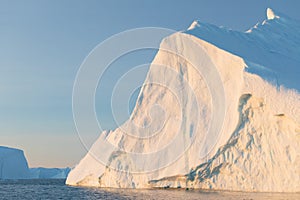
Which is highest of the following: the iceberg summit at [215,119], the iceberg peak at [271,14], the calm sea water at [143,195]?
the iceberg peak at [271,14]

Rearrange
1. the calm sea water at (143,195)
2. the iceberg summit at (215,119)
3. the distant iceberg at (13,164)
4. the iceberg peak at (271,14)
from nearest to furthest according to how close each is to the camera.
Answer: the calm sea water at (143,195) → the iceberg summit at (215,119) → the iceberg peak at (271,14) → the distant iceberg at (13,164)

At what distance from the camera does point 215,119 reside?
2844 centimetres

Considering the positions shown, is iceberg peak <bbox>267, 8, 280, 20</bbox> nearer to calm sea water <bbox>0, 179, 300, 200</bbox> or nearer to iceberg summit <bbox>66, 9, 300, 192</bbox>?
iceberg summit <bbox>66, 9, 300, 192</bbox>

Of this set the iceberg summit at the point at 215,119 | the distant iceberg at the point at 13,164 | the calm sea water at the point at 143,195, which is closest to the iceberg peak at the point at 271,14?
the iceberg summit at the point at 215,119

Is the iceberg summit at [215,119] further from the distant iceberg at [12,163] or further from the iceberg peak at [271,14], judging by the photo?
the distant iceberg at [12,163]

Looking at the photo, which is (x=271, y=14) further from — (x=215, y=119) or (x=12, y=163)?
(x=12, y=163)

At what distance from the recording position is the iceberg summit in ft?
82.4

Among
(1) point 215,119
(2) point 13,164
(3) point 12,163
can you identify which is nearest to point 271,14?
(1) point 215,119

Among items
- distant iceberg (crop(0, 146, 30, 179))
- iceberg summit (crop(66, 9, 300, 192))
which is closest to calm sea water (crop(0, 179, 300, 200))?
iceberg summit (crop(66, 9, 300, 192))

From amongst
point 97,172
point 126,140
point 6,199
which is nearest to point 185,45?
point 126,140

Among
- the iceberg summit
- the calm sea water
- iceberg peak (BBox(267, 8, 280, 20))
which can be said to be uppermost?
iceberg peak (BBox(267, 8, 280, 20))

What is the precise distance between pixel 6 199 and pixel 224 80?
708 inches

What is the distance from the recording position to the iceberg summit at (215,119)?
2511 centimetres

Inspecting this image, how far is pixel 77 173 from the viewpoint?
1576 inches
